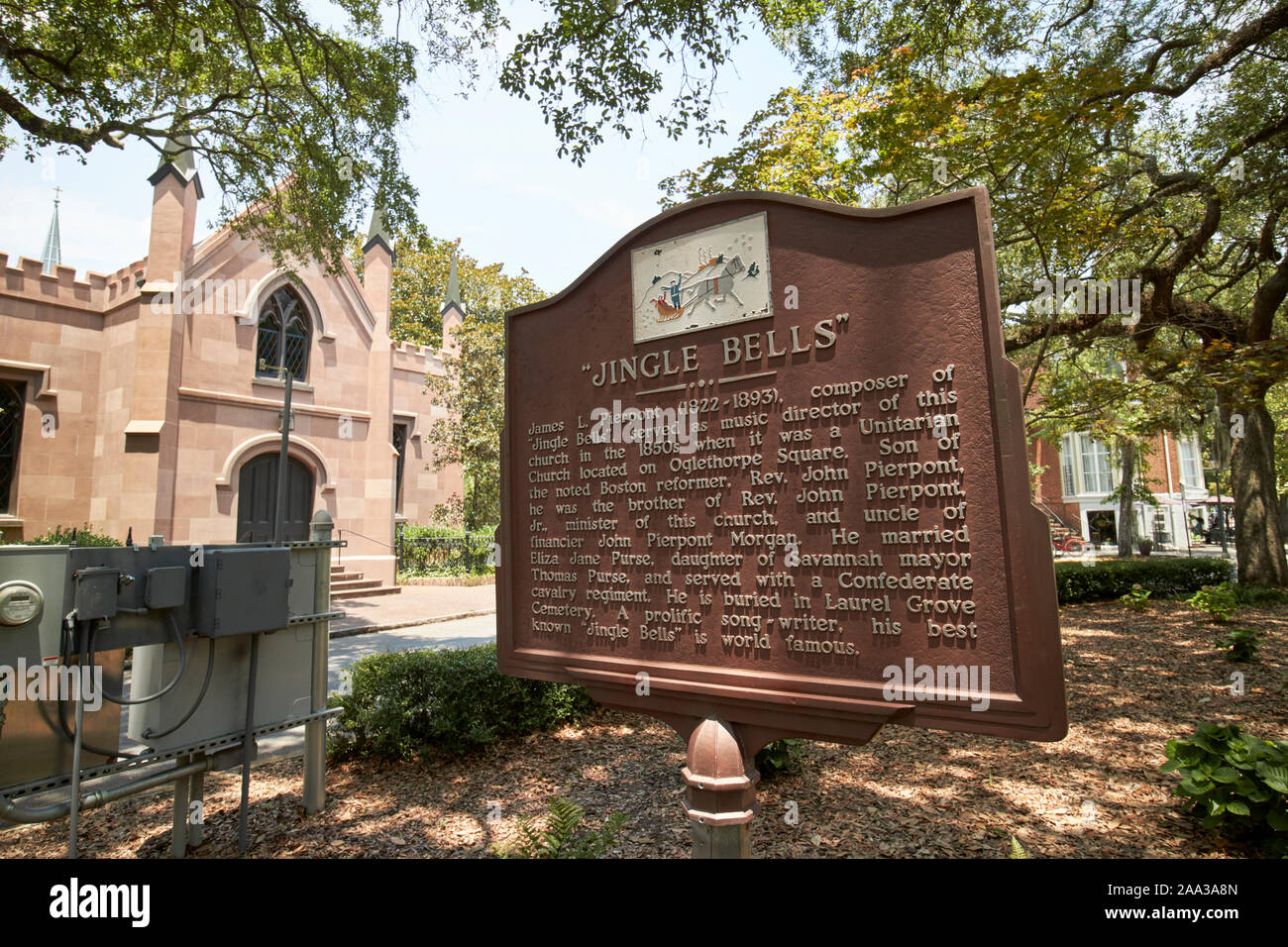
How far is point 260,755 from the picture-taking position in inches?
242

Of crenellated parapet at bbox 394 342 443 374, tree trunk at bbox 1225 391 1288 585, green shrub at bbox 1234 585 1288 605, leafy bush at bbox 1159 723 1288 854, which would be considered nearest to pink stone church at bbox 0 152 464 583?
crenellated parapet at bbox 394 342 443 374

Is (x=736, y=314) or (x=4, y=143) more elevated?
(x=4, y=143)

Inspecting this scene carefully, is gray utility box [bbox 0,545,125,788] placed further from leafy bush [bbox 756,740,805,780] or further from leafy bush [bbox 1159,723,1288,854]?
leafy bush [bbox 1159,723,1288,854]

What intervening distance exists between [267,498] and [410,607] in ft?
16.8

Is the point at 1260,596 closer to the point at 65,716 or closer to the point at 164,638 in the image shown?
the point at 164,638

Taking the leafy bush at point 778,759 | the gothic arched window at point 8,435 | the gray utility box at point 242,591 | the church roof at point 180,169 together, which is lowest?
the leafy bush at point 778,759

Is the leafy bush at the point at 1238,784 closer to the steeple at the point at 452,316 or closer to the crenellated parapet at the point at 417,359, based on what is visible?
the steeple at the point at 452,316

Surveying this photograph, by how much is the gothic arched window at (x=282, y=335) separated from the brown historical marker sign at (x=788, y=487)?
16742 mm

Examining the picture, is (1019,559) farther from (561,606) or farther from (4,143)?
(4,143)

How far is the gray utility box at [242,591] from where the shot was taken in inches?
156

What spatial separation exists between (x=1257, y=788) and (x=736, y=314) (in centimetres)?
422

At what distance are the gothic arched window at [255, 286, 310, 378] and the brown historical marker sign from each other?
16742 mm

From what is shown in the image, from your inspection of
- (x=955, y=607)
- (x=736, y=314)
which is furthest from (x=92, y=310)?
(x=955, y=607)

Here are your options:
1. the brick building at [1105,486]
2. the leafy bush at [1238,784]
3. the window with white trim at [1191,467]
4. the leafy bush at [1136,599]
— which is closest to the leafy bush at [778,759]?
the leafy bush at [1238,784]
